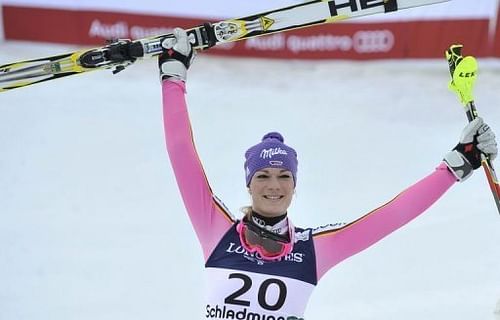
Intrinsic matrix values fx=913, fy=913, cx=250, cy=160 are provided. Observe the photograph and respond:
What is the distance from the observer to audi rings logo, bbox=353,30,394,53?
400 inches

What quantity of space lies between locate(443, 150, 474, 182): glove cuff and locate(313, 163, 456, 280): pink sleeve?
17 millimetres

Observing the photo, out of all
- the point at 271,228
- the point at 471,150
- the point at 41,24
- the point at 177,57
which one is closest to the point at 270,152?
the point at 271,228

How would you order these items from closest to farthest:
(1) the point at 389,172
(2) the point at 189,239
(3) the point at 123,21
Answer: (2) the point at 189,239 → (1) the point at 389,172 → (3) the point at 123,21

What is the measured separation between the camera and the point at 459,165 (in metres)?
3.09

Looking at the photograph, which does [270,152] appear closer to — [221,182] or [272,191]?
[272,191]

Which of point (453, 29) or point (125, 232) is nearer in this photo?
point (125, 232)

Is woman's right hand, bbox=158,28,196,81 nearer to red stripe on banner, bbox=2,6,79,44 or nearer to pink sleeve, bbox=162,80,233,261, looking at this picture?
pink sleeve, bbox=162,80,233,261

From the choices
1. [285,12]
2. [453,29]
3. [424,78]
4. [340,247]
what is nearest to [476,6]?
[453,29]

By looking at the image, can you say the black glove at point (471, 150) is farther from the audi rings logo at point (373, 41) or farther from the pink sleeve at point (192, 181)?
the audi rings logo at point (373, 41)

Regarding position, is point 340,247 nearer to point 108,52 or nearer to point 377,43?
point 108,52

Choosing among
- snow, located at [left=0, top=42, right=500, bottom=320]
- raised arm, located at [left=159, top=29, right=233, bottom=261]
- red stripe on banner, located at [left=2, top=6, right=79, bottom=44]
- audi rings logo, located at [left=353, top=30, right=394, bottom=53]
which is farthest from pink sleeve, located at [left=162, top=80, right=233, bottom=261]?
red stripe on banner, located at [left=2, top=6, right=79, bottom=44]

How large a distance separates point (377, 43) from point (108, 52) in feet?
21.9

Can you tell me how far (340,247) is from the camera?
3.16m

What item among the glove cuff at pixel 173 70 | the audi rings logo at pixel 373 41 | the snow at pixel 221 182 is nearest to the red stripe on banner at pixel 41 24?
the snow at pixel 221 182
